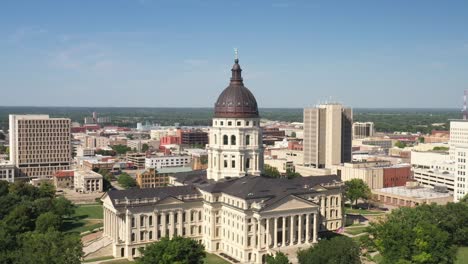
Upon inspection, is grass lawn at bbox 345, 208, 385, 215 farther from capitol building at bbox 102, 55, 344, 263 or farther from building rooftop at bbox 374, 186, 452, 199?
capitol building at bbox 102, 55, 344, 263

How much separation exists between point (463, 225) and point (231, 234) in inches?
1677

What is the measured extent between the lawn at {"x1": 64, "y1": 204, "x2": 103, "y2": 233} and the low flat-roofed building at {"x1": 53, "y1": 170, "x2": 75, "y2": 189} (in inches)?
1505

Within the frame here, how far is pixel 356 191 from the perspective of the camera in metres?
131

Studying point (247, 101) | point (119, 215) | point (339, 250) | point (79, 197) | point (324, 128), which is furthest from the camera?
point (324, 128)

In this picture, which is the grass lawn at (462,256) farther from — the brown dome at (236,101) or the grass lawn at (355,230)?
the brown dome at (236,101)

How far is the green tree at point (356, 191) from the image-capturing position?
5162 inches

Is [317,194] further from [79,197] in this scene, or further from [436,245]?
[79,197]

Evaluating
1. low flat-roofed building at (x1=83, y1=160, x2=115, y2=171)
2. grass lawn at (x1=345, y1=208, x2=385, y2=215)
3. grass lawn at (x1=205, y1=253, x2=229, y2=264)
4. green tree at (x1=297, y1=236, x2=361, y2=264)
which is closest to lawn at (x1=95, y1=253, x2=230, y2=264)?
grass lawn at (x1=205, y1=253, x2=229, y2=264)

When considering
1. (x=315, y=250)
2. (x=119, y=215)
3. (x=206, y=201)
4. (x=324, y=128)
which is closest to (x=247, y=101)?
(x=206, y=201)

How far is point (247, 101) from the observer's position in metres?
103

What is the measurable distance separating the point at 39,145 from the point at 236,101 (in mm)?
115045

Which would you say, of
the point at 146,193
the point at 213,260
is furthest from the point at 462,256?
the point at 146,193

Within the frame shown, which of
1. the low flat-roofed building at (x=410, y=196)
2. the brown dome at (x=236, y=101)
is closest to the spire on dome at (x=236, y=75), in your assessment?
the brown dome at (x=236, y=101)

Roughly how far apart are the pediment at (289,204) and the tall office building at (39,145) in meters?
128
